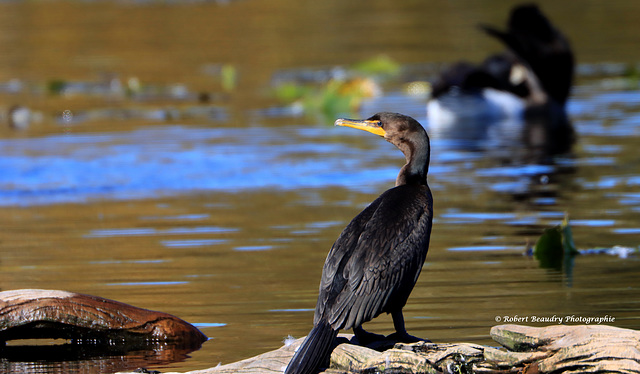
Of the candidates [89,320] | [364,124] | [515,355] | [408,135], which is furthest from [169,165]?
[515,355]

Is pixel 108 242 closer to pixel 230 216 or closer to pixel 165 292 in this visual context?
pixel 230 216

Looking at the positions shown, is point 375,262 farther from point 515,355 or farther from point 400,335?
point 515,355

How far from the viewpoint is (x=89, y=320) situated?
572 cm

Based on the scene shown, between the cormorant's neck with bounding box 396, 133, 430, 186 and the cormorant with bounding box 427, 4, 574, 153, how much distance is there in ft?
32.0

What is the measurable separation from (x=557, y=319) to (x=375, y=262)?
135 cm

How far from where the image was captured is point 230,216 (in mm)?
9422

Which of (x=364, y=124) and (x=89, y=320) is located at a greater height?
(x=364, y=124)

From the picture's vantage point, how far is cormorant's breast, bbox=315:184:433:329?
4.89m

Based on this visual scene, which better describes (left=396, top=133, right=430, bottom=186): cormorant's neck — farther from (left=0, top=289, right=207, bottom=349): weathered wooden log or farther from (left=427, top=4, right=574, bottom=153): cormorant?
(left=427, top=4, right=574, bottom=153): cormorant

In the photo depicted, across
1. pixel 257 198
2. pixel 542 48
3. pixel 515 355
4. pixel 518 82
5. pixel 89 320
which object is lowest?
pixel 515 355

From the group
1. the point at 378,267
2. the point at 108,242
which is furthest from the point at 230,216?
the point at 378,267

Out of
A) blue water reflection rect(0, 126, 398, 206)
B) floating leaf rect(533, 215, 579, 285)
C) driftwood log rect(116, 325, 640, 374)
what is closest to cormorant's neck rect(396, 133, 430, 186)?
driftwood log rect(116, 325, 640, 374)

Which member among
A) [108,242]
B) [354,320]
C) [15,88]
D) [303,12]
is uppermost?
[303,12]

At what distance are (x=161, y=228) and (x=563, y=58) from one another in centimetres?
899
